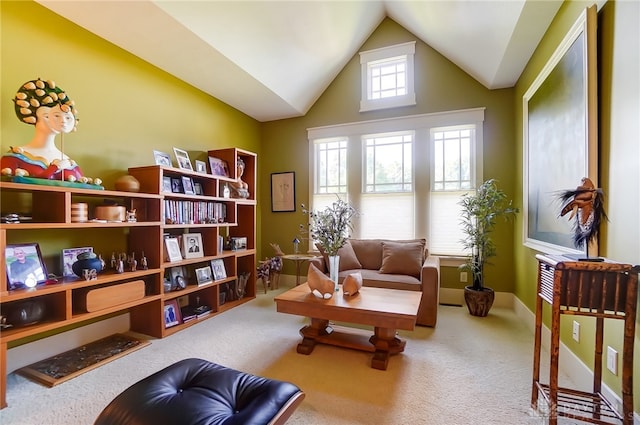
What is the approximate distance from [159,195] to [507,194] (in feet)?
13.2

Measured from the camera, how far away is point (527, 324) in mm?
2898

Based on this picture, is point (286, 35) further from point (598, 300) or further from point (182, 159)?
point (598, 300)

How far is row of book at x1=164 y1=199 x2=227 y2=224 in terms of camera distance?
114 inches

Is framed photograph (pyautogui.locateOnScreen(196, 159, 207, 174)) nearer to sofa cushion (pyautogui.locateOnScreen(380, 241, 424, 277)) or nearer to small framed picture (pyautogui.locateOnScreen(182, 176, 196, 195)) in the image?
small framed picture (pyautogui.locateOnScreen(182, 176, 196, 195))

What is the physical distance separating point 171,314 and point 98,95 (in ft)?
7.14

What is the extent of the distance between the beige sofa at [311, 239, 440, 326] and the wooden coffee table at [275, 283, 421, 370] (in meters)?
0.53

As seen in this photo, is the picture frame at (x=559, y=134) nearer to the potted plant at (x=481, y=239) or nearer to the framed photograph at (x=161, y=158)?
the potted plant at (x=481, y=239)

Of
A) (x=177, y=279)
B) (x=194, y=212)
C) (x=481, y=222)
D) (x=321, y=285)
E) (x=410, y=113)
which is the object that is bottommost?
(x=177, y=279)

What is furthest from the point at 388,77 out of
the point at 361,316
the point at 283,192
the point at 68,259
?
the point at 68,259

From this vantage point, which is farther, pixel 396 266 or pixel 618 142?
pixel 396 266

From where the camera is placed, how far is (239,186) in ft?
12.5

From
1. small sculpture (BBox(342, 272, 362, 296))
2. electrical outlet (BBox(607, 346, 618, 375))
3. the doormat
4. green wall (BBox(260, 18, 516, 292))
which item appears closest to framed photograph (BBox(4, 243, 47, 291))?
the doormat

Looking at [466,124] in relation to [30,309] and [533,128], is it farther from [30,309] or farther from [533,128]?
[30,309]

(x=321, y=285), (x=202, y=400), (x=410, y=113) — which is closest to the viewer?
(x=202, y=400)
